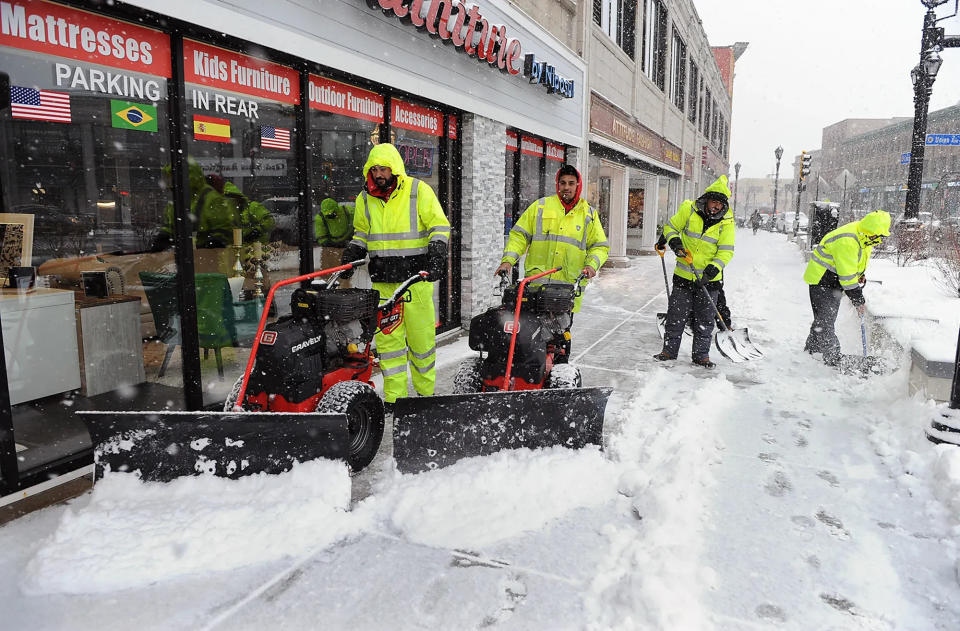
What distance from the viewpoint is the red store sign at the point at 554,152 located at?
12.0 metres

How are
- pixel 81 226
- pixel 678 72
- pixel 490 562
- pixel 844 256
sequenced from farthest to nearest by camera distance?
pixel 678 72 → pixel 844 256 → pixel 81 226 → pixel 490 562

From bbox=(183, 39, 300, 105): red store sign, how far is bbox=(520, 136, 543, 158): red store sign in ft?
18.9

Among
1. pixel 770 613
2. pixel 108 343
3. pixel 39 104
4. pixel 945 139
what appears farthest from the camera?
pixel 945 139

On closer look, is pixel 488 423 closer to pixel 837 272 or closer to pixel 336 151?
pixel 336 151

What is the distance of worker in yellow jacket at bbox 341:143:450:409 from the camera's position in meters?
4.67

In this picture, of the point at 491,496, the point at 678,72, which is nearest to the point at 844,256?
the point at 491,496

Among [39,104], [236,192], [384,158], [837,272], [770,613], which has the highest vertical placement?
[39,104]

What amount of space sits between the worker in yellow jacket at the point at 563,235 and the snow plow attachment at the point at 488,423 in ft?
5.11

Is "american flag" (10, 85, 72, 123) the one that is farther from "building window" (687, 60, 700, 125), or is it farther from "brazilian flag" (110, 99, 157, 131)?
"building window" (687, 60, 700, 125)

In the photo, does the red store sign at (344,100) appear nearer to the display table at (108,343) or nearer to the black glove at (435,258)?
the black glove at (435,258)

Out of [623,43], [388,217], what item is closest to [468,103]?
[388,217]

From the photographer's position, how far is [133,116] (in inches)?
165

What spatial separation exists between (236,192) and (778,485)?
14.7ft

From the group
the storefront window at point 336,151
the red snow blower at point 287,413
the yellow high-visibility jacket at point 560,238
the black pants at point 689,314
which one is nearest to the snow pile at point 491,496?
the red snow blower at point 287,413
